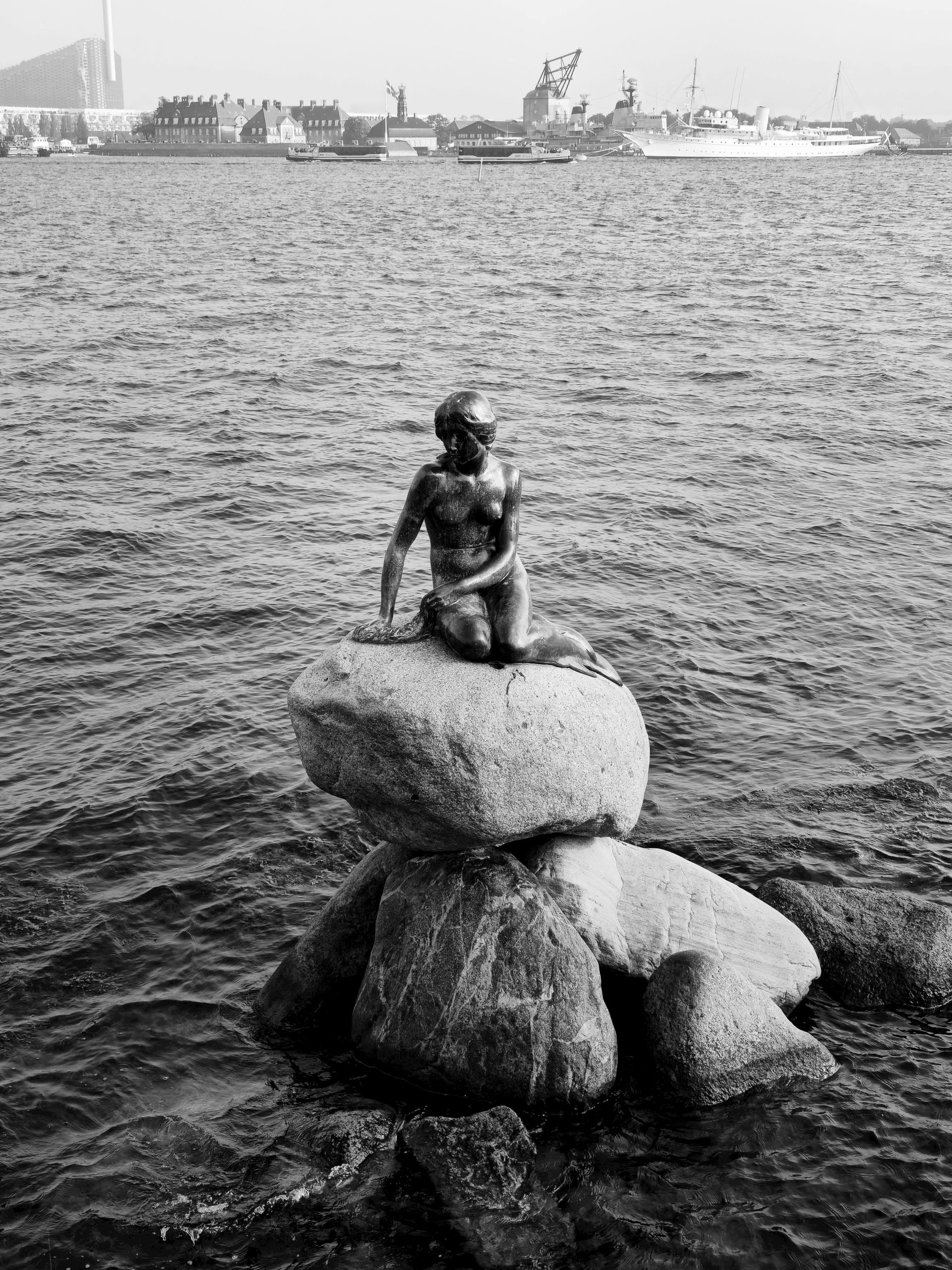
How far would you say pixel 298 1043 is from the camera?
10.5m

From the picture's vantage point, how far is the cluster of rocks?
9.73 metres

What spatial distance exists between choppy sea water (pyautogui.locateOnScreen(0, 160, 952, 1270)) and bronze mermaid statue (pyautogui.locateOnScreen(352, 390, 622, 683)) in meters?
3.49

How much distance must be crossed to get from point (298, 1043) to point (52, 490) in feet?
57.0

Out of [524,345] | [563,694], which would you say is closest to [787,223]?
[524,345]

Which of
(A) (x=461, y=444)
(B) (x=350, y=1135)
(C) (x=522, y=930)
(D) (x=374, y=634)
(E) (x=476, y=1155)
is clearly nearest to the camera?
(E) (x=476, y=1155)

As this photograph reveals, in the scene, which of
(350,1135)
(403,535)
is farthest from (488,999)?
(403,535)

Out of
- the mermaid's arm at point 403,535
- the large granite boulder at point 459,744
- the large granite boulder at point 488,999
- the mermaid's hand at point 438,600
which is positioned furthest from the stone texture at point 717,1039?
the mermaid's arm at point 403,535

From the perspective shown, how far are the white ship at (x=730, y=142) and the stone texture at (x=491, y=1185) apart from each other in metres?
195

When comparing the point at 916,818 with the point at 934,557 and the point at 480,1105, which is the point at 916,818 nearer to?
the point at 480,1105

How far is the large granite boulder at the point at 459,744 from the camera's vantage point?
9742 millimetres

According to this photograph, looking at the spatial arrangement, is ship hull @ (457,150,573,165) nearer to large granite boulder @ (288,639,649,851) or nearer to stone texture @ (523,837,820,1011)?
stone texture @ (523,837,820,1011)

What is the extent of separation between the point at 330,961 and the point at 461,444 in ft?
15.0

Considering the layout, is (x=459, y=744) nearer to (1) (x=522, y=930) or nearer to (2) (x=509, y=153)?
(1) (x=522, y=930)

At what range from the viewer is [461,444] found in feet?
33.4
